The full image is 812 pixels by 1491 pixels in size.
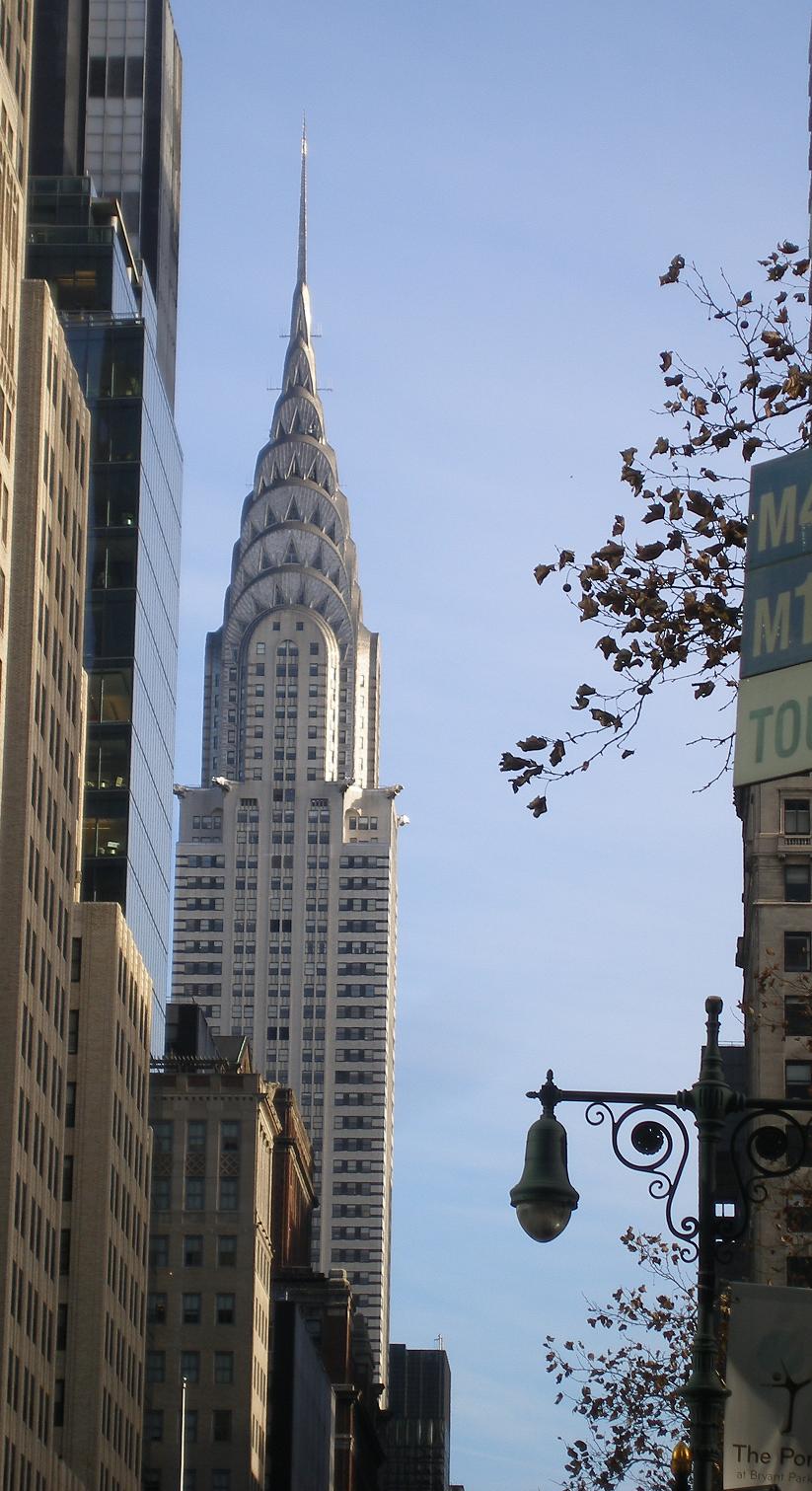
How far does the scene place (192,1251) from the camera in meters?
147

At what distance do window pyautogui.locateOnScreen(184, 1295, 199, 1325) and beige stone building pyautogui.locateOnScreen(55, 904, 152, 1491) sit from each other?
1615 cm

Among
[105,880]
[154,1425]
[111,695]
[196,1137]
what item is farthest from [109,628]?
[154,1425]

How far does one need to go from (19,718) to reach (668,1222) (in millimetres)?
A: 82492

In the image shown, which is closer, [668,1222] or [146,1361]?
[668,1222]

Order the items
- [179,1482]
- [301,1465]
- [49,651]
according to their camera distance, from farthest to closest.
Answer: [301,1465]
[179,1482]
[49,651]

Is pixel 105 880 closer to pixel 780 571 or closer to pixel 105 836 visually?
pixel 105 836

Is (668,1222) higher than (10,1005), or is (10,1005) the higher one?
(10,1005)

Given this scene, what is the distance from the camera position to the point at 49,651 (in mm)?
107250

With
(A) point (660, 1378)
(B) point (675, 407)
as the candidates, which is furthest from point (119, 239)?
(B) point (675, 407)

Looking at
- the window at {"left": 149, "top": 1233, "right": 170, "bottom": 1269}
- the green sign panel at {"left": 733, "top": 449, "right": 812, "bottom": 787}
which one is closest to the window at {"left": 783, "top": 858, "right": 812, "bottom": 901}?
the window at {"left": 149, "top": 1233, "right": 170, "bottom": 1269}

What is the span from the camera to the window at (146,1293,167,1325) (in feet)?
474

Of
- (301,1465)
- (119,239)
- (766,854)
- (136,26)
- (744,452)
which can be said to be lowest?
(301,1465)

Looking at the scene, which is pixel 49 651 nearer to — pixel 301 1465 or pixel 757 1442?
pixel 301 1465

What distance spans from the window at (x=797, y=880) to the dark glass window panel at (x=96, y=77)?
87478mm
